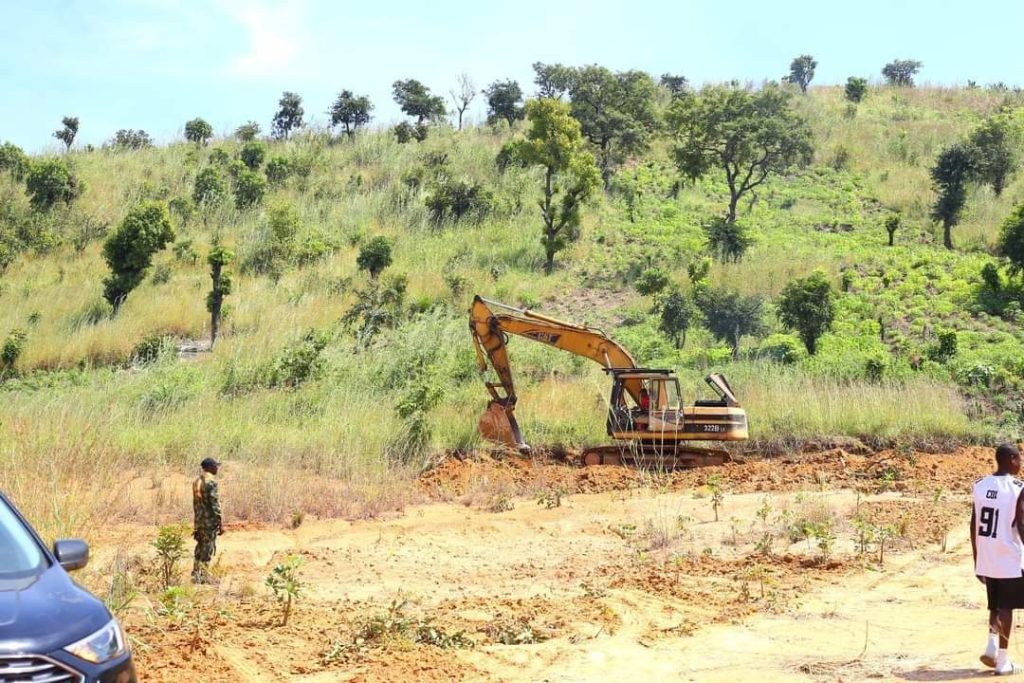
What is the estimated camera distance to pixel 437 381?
21.5m

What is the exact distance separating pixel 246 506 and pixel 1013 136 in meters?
37.2

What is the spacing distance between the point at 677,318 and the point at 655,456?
8.98m

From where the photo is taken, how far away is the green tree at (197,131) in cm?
4928

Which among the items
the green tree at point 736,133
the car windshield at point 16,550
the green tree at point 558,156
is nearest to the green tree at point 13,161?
the green tree at point 558,156

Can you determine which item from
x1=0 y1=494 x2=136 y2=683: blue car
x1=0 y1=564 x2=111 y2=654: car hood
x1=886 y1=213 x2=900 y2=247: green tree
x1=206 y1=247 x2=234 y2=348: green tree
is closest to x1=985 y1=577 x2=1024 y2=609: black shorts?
x1=0 y1=494 x2=136 y2=683: blue car

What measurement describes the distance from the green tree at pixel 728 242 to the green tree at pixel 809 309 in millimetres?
6706

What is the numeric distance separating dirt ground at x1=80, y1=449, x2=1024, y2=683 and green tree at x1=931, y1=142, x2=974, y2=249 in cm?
1895

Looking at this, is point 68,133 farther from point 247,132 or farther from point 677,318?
point 677,318

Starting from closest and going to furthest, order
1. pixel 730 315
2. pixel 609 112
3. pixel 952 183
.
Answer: pixel 730 315, pixel 952 183, pixel 609 112

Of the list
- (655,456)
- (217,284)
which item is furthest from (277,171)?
(655,456)

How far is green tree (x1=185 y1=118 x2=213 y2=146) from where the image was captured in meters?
49.3

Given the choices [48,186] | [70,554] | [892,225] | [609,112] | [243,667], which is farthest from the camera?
[609,112]

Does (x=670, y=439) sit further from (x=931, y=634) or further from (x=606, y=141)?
(x=606, y=141)

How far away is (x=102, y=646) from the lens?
16.7ft
